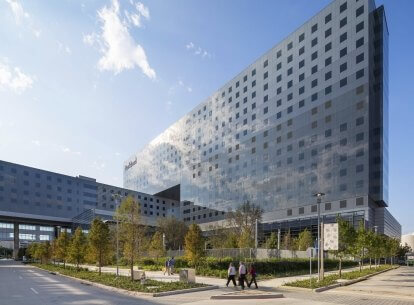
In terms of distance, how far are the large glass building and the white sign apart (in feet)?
146

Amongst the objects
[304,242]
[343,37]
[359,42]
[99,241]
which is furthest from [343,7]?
[99,241]

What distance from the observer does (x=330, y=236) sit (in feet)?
89.9

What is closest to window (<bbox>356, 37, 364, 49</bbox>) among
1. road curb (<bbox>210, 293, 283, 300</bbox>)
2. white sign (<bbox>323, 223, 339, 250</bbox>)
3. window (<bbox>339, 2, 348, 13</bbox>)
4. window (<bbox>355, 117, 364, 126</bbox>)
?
window (<bbox>339, 2, 348, 13</bbox>)

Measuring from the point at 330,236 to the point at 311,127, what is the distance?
187 ft

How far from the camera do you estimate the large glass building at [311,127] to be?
235ft

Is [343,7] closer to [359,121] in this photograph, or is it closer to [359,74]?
[359,74]

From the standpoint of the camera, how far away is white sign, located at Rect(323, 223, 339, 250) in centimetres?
2702

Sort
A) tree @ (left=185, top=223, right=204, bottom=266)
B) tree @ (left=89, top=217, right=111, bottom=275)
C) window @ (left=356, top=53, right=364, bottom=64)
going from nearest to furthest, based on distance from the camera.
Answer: tree @ (left=185, top=223, right=204, bottom=266) < tree @ (left=89, top=217, right=111, bottom=275) < window @ (left=356, top=53, right=364, bottom=64)

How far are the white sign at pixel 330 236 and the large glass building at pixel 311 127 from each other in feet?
146

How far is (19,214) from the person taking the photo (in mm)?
102250

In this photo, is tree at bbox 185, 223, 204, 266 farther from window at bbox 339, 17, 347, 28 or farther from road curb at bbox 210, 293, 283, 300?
window at bbox 339, 17, 347, 28

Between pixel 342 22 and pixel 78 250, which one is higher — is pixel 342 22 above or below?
above

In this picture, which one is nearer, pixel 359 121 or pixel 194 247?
pixel 194 247

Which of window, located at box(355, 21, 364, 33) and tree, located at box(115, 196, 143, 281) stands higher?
window, located at box(355, 21, 364, 33)
